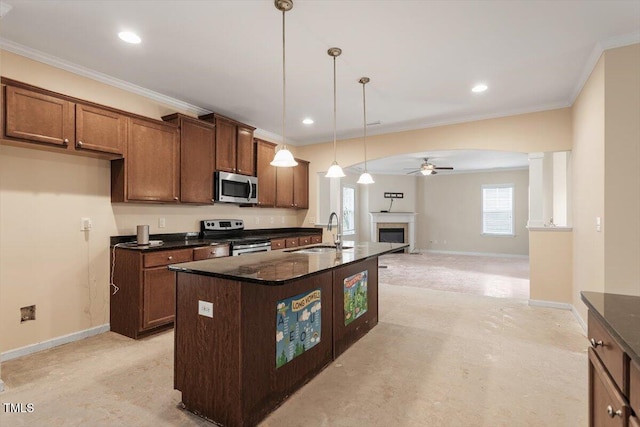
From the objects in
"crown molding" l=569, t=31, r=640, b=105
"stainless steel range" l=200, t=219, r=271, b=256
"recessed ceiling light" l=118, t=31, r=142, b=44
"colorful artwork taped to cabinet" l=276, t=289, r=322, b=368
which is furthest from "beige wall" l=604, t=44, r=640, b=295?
"recessed ceiling light" l=118, t=31, r=142, b=44

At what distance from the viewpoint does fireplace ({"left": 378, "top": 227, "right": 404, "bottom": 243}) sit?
10227mm

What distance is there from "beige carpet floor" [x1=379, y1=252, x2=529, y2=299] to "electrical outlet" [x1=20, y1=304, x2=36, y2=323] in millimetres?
4903

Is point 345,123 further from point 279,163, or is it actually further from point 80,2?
point 80,2

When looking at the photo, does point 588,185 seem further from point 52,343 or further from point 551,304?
point 52,343

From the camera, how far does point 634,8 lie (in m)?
2.29

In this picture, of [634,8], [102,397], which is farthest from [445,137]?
[102,397]

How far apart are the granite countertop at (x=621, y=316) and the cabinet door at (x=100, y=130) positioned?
3.86 meters

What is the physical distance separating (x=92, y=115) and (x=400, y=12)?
294cm

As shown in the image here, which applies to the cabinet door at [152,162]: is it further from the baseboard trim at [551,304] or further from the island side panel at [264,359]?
the baseboard trim at [551,304]

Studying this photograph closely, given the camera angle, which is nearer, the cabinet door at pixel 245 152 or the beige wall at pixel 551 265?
the beige wall at pixel 551 265

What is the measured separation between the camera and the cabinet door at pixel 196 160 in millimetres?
3879

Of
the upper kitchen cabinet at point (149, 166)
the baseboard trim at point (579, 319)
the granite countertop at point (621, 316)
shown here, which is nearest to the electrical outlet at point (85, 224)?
the upper kitchen cabinet at point (149, 166)

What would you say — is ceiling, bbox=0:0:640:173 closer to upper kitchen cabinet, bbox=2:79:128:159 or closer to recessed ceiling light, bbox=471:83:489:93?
recessed ceiling light, bbox=471:83:489:93
